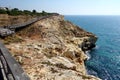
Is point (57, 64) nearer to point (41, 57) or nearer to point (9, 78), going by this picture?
point (41, 57)

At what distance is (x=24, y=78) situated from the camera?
589 cm

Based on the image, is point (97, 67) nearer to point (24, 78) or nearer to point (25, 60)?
point (25, 60)

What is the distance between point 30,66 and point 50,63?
7.29ft

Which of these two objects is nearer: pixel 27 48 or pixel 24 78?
pixel 24 78

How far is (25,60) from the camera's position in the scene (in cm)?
1706

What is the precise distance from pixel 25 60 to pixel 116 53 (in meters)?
60.1

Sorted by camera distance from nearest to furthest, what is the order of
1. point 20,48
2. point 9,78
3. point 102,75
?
point 9,78 < point 20,48 < point 102,75

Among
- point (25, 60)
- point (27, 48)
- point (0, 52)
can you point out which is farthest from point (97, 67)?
point (0, 52)

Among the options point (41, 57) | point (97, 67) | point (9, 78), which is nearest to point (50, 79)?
point (41, 57)

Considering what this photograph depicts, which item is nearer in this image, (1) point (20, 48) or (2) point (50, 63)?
(2) point (50, 63)

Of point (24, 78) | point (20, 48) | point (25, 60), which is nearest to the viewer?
point (24, 78)

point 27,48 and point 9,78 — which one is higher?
point 9,78

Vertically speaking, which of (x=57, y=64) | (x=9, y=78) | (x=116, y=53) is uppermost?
(x=9, y=78)

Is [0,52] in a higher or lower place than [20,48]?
higher
